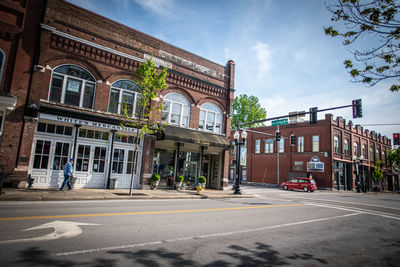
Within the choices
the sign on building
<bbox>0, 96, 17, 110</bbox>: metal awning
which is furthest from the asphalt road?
the sign on building

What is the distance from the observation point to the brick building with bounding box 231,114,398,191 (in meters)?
32.9

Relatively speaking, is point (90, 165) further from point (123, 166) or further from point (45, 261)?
point (45, 261)

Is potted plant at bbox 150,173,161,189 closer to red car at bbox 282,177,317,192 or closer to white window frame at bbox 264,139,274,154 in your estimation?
red car at bbox 282,177,317,192

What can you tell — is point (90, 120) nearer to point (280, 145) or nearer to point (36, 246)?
point (36, 246)

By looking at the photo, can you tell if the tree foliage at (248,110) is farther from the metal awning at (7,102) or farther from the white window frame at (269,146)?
the metal awning at (7,102)

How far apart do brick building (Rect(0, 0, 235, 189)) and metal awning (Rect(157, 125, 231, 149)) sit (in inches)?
3.2

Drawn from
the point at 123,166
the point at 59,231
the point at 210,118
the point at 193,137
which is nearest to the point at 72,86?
the point at 123,166

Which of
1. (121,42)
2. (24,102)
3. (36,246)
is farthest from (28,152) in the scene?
(36,246)

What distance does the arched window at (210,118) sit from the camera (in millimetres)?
19781

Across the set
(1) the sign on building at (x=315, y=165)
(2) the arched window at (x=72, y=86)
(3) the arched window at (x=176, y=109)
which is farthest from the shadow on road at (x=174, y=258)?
(1) the sign on building at (x=315, y=165)

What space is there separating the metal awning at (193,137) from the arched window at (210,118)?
69 cm

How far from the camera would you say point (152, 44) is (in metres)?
17.2

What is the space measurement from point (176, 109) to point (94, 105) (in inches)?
244

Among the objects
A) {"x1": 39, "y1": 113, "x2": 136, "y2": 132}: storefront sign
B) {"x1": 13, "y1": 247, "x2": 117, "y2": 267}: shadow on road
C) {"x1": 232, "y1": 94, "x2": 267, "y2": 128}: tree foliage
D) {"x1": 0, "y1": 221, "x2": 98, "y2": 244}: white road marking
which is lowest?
{"x1": 0, "y1": 221, "x2": 98, "y2": 244}: white road marking
